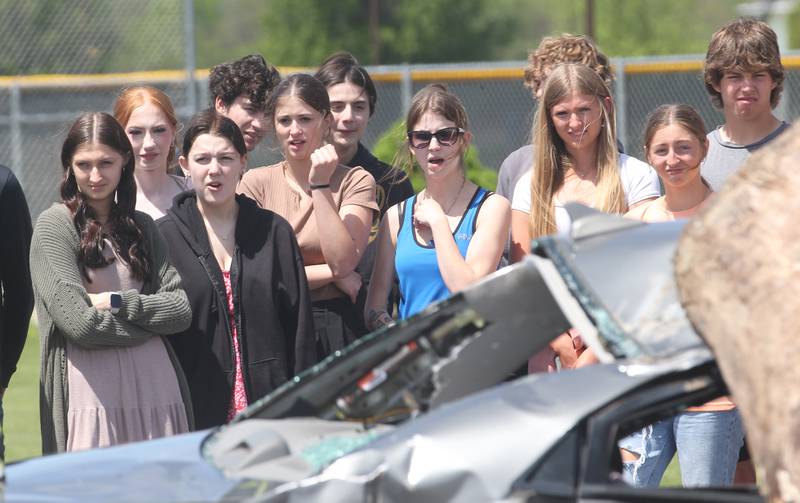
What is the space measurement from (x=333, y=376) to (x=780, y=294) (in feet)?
4.30

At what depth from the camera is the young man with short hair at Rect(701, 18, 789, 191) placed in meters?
5.63

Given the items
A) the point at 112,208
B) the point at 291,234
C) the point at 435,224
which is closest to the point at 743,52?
the point at 435,224

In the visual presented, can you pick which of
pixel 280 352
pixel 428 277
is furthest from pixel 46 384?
pixel 428 277

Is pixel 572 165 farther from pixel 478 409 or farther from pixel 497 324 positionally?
pixel 478 409

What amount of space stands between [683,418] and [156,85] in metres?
10.7

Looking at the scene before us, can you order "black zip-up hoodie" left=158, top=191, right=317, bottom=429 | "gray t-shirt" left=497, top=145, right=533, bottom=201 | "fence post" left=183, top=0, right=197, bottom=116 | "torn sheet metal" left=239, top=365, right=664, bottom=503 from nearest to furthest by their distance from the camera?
"torn sheet metal" left=239, top=365, right=664, bottom=503 < "black zip-up hoodie" left=158, top=191, right=317, bottom=429 < "gray t-shirt" left=497, top=145, right=533, bottom=201 < "fence post" left=183, top=0, right=197, bottom=116

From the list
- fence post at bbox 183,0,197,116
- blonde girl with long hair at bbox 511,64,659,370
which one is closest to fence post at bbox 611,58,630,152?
fence post at bbox 183,0,197,116

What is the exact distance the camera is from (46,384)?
4945 mm

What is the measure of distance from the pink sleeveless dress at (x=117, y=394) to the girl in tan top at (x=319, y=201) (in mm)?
817

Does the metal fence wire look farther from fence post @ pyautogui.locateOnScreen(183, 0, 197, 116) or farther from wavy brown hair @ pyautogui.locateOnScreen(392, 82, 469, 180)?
wavy brown hair @ pyautogui.locateOnScreen(392, 82, 469, 180)

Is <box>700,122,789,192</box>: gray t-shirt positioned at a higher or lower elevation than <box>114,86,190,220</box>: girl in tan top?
lower

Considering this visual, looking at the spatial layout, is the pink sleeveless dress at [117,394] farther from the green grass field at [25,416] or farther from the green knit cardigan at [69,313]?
the green grass field at [25,416]

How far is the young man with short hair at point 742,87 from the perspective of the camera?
5633mm

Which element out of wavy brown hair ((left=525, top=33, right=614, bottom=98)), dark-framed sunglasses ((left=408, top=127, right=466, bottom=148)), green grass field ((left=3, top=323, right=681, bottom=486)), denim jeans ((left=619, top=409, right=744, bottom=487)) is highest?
wavy brown hair ((left=525, top=33, right=614, bottom=98))
